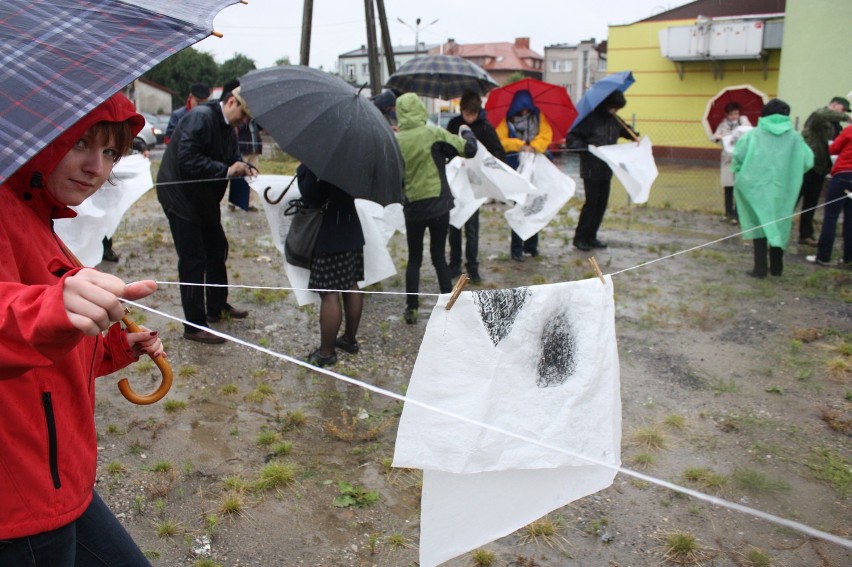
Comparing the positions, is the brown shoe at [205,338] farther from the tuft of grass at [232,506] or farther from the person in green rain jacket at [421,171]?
the tuft of grass at [232,506]

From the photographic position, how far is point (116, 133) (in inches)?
60.5

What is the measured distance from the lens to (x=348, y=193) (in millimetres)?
4090

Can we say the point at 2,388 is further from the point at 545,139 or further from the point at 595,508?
the point at 545,139

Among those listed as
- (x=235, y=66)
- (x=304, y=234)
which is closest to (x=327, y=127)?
(x=304, y=234)

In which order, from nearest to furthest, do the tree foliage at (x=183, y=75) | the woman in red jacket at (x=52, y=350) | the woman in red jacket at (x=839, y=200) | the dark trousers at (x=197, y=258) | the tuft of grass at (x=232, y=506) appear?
the woman in red jacket at (x=52, y=350), the tuft of grass at (x=232, y=506), the dark trousers at (x=197, y=258), the woman in red jacket at (x=839, y=200), the tree foliage at (x=183, y=75)

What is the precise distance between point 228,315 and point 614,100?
4.91m

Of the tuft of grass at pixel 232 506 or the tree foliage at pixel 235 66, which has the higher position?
the tree foliage at pixel 235 66

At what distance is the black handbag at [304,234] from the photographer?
4.43m

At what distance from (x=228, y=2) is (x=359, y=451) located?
2.45m

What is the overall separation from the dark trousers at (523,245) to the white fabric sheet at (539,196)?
274 mm

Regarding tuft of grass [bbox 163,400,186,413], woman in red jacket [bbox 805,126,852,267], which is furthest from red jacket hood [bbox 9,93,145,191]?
woman in red jacket [bbox 805,126,852,267]

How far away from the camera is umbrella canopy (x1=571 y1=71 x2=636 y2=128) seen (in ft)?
24.9

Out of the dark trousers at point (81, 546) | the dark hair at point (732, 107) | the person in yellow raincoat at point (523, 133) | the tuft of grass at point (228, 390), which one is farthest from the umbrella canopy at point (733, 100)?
the dark trousers at point (81, 546)

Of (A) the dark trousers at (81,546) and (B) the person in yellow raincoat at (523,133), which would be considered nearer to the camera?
(A) the dark trousers at (81,546)
